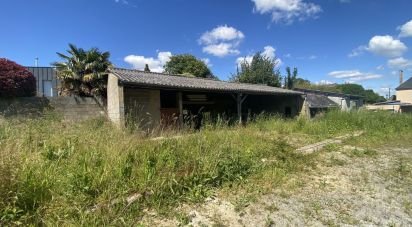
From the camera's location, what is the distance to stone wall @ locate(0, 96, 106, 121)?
34.3 feet

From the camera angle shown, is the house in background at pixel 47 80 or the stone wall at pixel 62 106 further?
the house in background at pixel 47 80

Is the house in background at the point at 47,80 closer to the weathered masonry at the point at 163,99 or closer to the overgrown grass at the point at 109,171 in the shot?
the weathered masonry at the point at 163,99

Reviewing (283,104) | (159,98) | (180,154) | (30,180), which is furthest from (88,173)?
(283,104)

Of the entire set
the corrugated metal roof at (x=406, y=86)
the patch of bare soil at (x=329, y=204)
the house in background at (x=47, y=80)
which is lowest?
the patch of bare soil at (x=329, y=204)

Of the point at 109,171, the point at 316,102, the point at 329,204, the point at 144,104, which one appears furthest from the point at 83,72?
the point at 316,102

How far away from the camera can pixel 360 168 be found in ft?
19.6

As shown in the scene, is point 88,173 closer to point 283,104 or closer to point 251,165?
point 251,165

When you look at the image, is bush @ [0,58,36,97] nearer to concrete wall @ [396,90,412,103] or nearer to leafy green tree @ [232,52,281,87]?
leafy green tree @ [232,52,281,87]

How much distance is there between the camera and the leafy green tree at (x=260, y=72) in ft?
102

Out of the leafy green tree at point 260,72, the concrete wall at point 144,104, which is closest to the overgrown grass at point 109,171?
the concrete wall at point 144,104

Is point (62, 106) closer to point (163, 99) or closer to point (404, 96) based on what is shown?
point (163, 99)

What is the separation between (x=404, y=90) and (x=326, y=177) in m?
46.9

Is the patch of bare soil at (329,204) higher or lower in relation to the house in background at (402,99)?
lower

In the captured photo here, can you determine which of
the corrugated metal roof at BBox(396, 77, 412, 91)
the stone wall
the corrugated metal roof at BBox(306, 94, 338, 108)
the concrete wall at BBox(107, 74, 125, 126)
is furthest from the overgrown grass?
the corrugated metal roof at BBox(396, 77, 412, 91)
